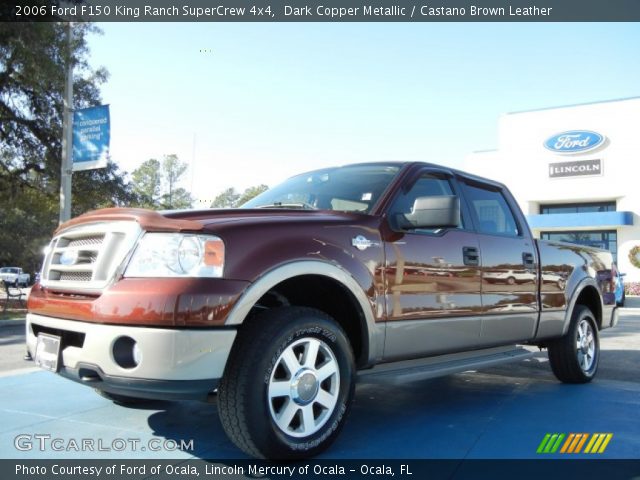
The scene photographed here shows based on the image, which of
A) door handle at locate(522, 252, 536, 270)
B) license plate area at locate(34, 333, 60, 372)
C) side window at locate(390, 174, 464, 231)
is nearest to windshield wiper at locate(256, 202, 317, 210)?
side window at locate(390, 174, 464, 231)

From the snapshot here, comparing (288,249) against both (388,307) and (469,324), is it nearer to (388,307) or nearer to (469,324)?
(388,307)

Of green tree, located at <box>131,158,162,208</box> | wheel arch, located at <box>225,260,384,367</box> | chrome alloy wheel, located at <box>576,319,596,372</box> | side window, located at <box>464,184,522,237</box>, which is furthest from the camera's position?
green tree, located at <box>131,158,162,208</box>

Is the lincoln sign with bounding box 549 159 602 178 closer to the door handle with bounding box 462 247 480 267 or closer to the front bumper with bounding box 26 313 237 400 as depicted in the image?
the door handle with bounding box 462 247 480 267

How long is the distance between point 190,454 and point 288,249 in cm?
130

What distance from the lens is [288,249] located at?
3078 millimetres

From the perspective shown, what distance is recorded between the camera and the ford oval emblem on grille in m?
3.26

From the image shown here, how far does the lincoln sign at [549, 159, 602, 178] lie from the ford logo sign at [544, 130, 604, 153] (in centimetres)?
77

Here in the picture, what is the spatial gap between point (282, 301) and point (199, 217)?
2.43 feet

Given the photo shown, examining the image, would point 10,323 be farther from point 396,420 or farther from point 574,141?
point 574,141

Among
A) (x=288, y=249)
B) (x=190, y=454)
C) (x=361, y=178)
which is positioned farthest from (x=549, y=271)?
(x=190, y=454)

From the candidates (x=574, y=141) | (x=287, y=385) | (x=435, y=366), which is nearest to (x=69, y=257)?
(x=287, y=385)

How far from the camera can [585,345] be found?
5805 mm

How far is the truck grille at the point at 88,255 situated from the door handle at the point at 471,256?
7.67 feet

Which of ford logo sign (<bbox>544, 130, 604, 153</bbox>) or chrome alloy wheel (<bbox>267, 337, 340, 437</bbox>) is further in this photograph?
ford logo sign (<bbox>544, 130, 604, 153</bbox>)
